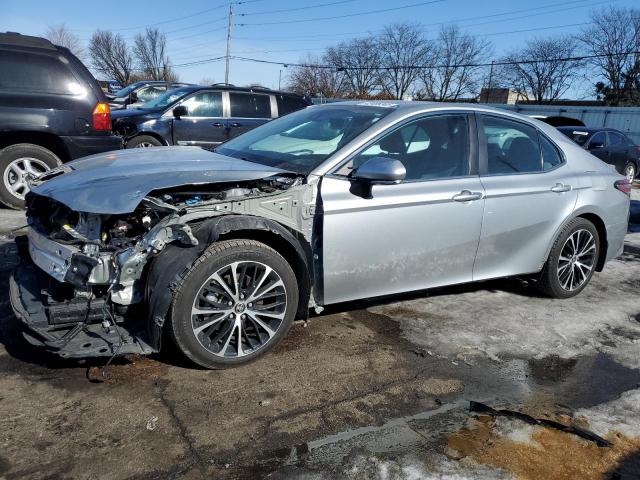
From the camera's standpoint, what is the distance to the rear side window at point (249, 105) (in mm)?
10836

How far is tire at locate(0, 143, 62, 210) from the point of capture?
6.59 m

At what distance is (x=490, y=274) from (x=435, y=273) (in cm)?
63

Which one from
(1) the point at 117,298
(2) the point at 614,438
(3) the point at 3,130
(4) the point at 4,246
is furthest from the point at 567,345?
(3) the point at 3,130

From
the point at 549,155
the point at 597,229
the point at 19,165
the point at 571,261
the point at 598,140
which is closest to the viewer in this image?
the point at 549,155

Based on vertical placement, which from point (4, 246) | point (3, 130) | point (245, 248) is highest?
point (3, 130)

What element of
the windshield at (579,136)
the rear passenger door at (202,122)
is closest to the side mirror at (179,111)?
the rear passenger door at (202,122)

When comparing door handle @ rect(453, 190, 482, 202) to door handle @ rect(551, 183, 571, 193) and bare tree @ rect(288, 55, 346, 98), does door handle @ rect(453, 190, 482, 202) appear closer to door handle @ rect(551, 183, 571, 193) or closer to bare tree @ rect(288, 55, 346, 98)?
door handle @ rect(551, 183, 571, 193)

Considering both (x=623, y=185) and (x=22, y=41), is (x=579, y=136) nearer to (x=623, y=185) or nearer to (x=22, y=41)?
(x=623, y=185)

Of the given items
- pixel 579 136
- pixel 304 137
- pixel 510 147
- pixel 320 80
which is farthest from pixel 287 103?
pixel 320 80

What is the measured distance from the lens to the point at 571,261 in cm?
491

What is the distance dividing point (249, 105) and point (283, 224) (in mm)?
8134

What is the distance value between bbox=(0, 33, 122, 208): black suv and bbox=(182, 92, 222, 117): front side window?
11.8ft

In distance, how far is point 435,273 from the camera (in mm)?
4027

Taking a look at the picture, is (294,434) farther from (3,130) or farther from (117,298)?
(3,130)
